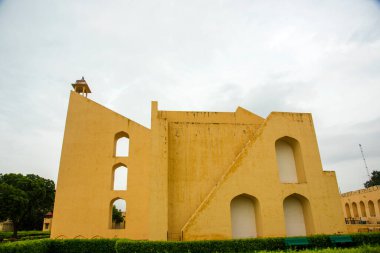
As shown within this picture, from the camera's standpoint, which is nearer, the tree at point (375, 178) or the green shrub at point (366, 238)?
the green shrub at point (366, 238)

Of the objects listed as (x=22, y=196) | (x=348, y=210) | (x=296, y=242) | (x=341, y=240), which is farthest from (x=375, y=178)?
(x=22, y=196)

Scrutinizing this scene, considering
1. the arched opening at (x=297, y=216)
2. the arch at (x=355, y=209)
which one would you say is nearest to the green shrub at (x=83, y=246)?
the arched opening at (x=297, y=216)

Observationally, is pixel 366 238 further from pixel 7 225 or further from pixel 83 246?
pixel 7 225

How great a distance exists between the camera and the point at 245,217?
1428 cm

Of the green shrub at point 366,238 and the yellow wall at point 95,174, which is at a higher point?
the yellow wall at point 95,174

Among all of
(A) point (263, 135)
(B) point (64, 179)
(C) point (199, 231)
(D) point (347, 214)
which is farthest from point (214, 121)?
(D) point (347, 214)

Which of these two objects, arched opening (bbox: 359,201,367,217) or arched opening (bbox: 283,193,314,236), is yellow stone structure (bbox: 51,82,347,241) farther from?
arched opening (bbox: 359,201,367,217)

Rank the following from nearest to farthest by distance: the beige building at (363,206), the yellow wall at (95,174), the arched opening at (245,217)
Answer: the arched opening at (245,217), the yellow wall at (95,174), the beige building at (363,206)

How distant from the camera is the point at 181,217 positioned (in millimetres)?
13820

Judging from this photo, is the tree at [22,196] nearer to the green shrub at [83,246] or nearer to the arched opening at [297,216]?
the green shrub at [83,246]

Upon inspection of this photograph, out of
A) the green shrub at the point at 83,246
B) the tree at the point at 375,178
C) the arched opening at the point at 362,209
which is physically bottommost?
the green shrub at the point at 83,246

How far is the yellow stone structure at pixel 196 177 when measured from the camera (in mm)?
13289

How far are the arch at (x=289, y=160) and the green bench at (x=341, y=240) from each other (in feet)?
11.5

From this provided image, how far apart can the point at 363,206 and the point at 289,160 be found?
22.2 meters
